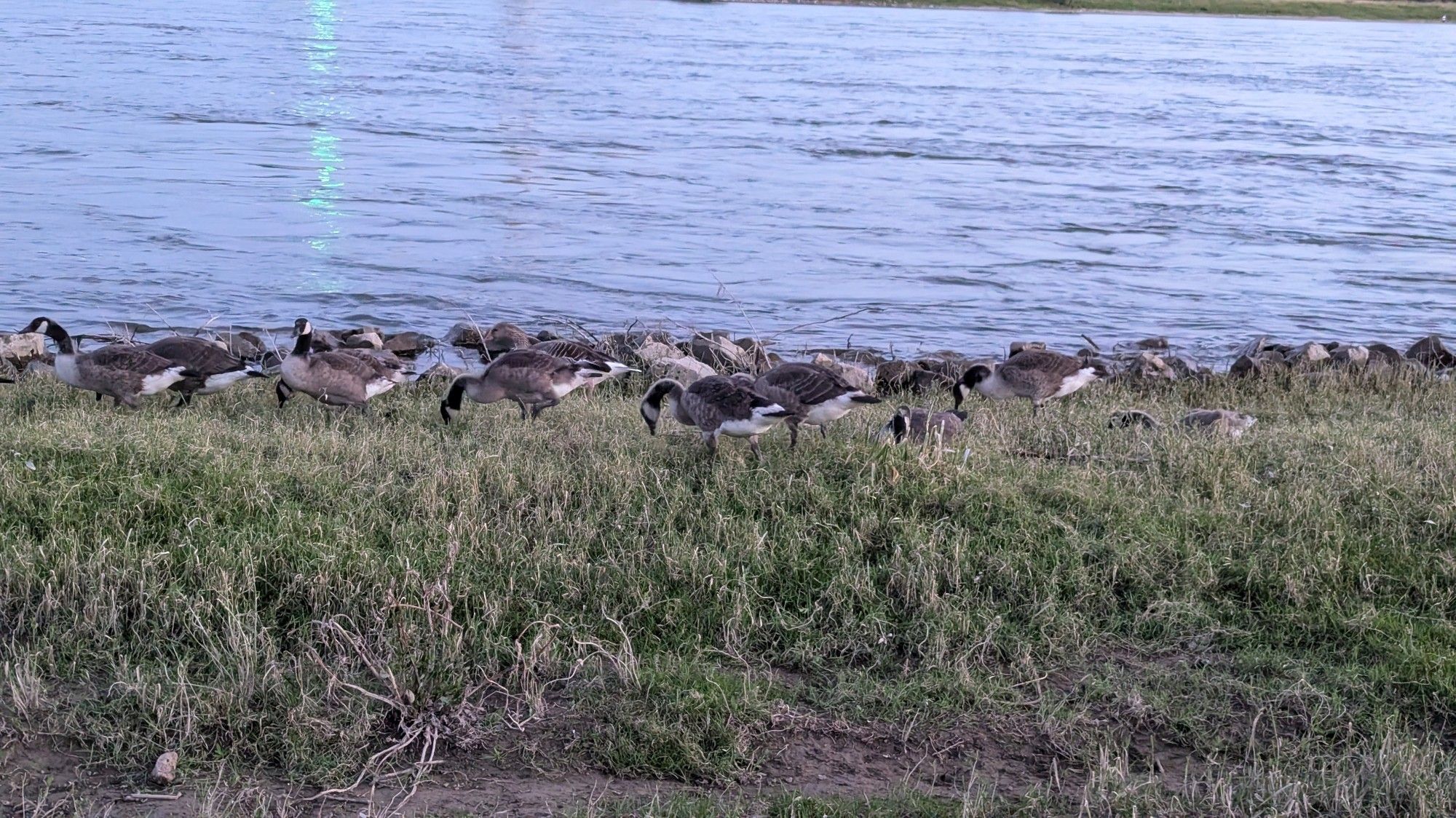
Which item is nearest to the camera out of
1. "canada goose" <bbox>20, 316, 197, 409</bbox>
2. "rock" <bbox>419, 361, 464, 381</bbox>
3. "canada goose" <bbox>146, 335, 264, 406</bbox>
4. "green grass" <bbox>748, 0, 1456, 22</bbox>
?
"canada goose" <bbox>20, 316, 197, 409</bbox>

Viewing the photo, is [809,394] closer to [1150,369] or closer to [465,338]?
[1150,369]

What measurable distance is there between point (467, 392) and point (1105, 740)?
19.6ft

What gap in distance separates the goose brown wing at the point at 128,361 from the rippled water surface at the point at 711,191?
17.5ft

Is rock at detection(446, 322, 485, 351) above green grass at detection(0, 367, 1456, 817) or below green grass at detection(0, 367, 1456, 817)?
below

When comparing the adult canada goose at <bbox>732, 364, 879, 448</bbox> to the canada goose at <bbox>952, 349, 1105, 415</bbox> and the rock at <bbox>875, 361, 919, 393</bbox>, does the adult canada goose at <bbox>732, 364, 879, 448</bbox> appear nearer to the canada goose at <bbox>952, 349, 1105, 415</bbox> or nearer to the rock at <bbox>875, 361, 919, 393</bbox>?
the canada goose at <bbox>952, 349, 1105, 415</bbox>

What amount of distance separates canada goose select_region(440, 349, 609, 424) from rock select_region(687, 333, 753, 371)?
9.25 feet

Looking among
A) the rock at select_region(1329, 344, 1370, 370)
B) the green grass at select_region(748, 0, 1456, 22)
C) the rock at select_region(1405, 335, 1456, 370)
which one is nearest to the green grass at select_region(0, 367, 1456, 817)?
the rock at select_region(1329, 344, 1370, 370)

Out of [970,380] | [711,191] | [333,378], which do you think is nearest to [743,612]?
[333,378]

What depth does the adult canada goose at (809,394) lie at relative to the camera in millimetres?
8469

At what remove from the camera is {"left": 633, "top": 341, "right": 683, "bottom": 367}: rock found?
42.0ft

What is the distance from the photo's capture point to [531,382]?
→ 9.92 metres

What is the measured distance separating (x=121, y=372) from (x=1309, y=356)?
36.4 feet

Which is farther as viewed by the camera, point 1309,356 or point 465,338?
point 465,338

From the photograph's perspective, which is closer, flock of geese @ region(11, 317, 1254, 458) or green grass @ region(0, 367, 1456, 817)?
green grass @ region(0, 367, 1456, 817)
